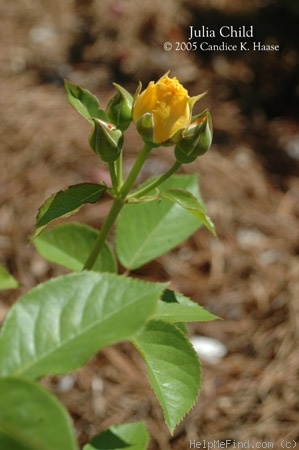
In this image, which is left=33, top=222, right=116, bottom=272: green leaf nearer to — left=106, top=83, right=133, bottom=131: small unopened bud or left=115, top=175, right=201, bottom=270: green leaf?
left=115, top=175, right=201, bottom=270: green leaf

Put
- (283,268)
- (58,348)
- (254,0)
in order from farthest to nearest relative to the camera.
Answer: (254,0), (283,268), (58,348)

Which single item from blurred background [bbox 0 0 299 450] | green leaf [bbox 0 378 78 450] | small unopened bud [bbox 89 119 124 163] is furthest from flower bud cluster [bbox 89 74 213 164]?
blurred background [bbox 0 0 299 450]

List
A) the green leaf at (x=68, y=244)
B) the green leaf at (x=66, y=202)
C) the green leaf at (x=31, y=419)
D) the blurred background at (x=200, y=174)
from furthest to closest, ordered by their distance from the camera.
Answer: the blurred background at (x=200, y=174) → the green leaf at (x=68, y=244) → the green leaf at (x=66, y=202) → the green leaf at (x=31, y=419)

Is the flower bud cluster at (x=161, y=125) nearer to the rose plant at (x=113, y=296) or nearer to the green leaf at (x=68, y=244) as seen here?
the rose plant at (x=113, y=296)

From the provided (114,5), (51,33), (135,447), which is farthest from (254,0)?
(135,447)

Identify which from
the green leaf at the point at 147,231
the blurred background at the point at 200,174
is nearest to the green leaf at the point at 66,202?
the green leaf at the point at 147,231

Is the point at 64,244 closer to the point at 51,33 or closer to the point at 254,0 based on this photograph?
the point at 51,33
